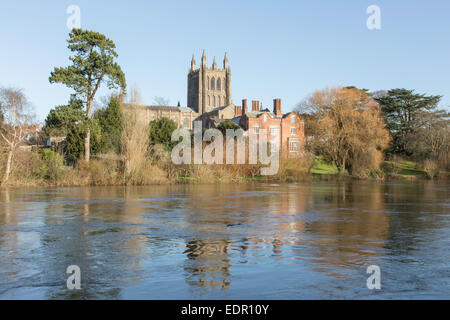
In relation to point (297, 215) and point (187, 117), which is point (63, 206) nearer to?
point (297, 215)

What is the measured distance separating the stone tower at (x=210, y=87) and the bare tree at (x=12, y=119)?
106069 mm

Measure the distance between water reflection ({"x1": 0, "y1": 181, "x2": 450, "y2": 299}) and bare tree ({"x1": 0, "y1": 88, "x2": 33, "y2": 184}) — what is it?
17.3 m

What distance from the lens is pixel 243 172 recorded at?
149 feet

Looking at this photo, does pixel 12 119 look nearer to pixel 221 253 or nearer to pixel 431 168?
pixel 221 253

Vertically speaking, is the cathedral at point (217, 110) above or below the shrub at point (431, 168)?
above

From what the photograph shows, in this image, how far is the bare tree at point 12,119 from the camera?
33.9 m

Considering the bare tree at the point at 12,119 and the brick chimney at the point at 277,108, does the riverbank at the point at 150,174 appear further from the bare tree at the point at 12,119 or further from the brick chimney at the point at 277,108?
the brick chimney at the point at 277,108

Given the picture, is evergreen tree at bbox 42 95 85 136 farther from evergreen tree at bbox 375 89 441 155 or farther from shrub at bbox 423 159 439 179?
evergreen tree at bbox 375 89 441 155

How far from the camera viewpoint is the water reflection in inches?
297

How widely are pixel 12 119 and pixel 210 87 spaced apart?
111m

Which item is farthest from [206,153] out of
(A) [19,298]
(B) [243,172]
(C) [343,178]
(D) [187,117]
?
(D) [187,117]

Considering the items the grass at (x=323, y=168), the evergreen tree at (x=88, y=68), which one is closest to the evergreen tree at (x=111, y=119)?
the evergreen tree at (x=88, y=68)
